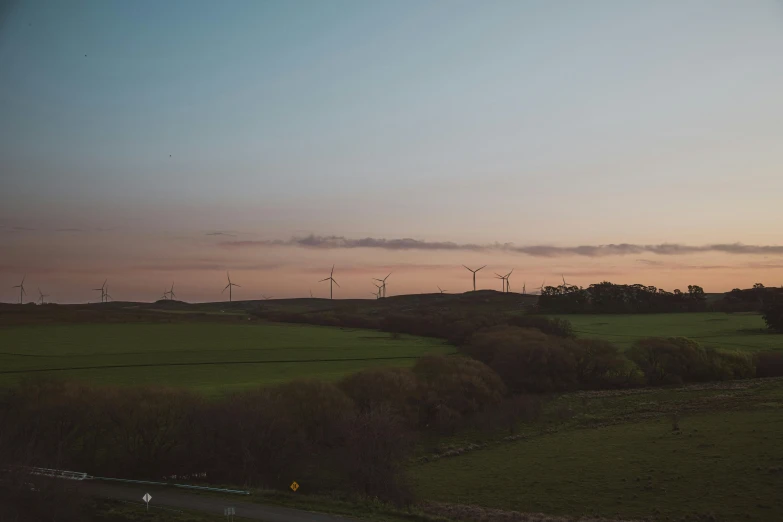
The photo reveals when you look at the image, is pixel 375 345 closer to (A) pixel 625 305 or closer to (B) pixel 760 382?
(B) pixel 760 382

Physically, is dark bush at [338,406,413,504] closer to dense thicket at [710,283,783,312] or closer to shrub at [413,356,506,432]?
shrub at [413,356,506,432]

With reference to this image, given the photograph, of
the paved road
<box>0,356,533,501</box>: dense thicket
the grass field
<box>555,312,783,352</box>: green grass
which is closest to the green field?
<box>0,356,533,501</box>: dense thicket

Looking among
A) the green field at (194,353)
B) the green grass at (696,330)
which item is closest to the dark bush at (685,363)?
the green grass at (696,330)

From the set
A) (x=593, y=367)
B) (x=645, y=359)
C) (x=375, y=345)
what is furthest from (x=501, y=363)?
(x=375, y=345)

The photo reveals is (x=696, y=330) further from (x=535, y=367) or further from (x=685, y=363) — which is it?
(x=535, y=367)

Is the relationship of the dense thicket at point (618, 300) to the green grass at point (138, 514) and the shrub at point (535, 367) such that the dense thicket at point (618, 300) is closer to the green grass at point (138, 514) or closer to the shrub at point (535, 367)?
the shrub at point (535, 367)
